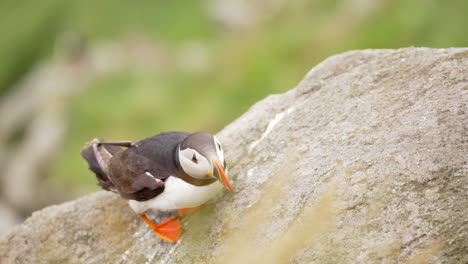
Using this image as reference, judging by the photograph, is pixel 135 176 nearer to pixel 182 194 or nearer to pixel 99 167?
pixel 182 194

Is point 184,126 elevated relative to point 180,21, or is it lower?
lower

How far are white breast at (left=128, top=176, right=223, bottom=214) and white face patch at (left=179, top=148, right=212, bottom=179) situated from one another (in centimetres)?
15

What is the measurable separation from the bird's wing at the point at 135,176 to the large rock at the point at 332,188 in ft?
1.74

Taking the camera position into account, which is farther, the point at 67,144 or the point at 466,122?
the point at 67,144

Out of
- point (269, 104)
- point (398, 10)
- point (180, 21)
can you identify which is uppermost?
point (180, 21)

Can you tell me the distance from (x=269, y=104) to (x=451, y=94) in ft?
7.18

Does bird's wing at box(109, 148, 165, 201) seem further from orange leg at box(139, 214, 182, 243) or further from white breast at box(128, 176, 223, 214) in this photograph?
orange leg at box(139, 214, 182, 243)

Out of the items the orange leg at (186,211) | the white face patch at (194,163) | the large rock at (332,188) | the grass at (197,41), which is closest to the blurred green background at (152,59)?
the grass at (197,41)

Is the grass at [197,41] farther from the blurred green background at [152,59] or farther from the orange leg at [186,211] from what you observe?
the orange leg at [186,211]

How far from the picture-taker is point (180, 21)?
24.6m

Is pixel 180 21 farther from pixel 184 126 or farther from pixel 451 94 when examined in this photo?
pixel 451 94

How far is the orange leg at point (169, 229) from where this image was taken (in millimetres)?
4898

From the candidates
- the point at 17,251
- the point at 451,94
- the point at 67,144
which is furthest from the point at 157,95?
the point at 451,94

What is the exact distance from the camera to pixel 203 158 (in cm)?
443
